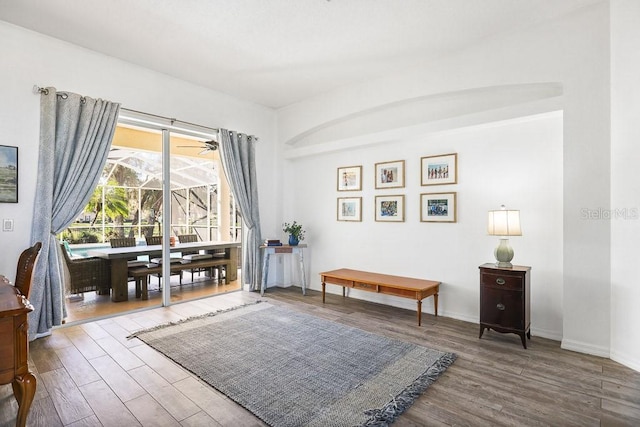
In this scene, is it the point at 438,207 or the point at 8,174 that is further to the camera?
the point at 438,207

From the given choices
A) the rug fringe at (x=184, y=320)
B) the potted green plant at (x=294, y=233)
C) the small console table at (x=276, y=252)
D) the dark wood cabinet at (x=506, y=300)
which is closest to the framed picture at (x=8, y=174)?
the rug fringe at (x=184, y=320)

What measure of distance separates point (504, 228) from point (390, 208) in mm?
1720

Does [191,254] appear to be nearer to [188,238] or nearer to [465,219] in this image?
[188,238]

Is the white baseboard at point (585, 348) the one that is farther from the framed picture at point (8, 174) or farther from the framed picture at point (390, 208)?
the framed picture at point (8, 174)

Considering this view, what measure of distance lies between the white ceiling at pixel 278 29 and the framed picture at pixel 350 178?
142 cm

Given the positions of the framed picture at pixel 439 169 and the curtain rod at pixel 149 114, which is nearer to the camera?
the curtain rod at pixel 149 114

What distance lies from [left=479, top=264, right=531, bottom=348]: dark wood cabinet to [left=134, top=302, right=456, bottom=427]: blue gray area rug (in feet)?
2.36

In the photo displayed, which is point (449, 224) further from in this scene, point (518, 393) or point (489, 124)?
point (518, 393)

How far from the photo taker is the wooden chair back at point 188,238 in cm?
520

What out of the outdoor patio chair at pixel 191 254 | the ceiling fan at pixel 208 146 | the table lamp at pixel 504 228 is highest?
the ceiling fan at pixel 208 146

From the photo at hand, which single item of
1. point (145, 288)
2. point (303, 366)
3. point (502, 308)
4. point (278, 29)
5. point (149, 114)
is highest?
point (278, 29)

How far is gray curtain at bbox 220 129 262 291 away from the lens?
5375mm

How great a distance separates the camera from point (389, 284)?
163 inches

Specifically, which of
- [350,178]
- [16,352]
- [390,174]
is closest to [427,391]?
[16,352]
